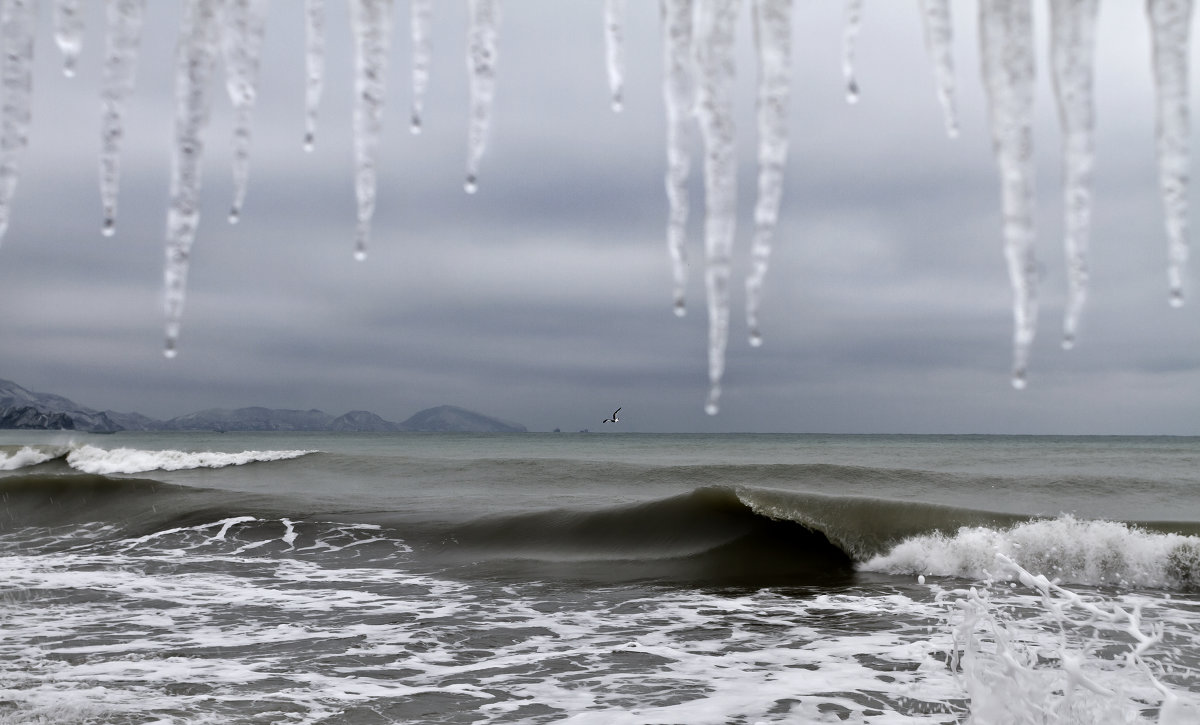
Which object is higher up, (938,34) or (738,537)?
(938,34)

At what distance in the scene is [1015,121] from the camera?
5.30ft

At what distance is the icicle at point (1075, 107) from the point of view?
5.12 ft

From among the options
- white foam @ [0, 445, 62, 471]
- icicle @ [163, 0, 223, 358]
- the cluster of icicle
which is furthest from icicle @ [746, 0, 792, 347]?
white foam @ [0, 445, 62, 471]

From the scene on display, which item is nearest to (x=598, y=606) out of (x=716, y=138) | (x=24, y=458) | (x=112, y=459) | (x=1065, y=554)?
(x=1065, y=554)

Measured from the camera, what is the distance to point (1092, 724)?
3.61 metres

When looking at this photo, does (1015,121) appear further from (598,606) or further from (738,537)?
(738,537)

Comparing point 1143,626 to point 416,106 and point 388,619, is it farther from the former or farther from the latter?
point 416,106

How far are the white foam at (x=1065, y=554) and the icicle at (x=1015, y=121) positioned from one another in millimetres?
9314

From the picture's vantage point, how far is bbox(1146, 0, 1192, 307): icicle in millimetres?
1521

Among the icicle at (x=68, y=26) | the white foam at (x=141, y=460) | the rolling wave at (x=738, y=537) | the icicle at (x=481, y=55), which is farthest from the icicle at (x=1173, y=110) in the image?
the white foam at (x=141, y=460)

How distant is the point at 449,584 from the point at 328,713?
15.5ft

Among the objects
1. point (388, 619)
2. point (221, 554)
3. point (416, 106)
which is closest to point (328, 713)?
point (388, 619)

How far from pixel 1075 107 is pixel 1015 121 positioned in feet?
0.33

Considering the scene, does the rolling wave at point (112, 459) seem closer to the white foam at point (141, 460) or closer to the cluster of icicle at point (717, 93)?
the white foam at point (141, 460)
